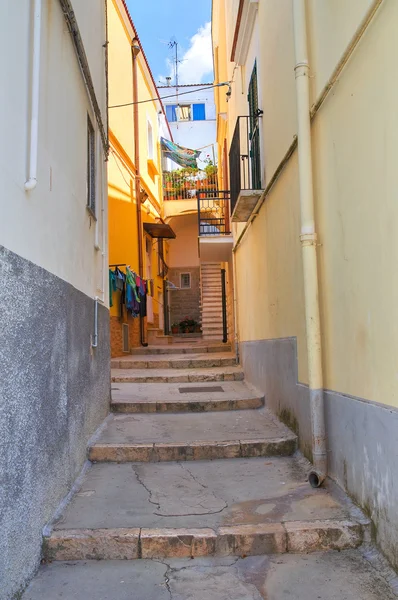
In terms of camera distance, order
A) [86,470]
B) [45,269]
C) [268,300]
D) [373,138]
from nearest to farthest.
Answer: [373,138]
[45,269]
[86,470]
[268,300]

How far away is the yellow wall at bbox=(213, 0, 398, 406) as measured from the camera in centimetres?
301

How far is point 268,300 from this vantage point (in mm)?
6688

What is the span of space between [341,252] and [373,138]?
37.7 inches

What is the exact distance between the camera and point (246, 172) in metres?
8.21

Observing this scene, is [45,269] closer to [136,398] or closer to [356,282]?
[356,282]

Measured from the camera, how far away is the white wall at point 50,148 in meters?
2.80

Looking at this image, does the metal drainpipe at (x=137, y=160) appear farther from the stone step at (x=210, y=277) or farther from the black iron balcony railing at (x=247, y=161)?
the black iron balcony railing at (x=247, y=161)

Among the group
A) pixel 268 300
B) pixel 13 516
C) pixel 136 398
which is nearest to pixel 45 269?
pixel 13 516

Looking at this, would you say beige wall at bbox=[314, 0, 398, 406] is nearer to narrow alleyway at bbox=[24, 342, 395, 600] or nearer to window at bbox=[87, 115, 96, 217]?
narrow alleyway at bbox=[24, 342, 395, 600]

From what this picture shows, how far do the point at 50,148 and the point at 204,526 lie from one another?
316 centimetres

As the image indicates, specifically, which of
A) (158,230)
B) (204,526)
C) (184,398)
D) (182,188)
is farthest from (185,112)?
(204,526)

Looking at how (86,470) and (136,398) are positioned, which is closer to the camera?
(86,470)

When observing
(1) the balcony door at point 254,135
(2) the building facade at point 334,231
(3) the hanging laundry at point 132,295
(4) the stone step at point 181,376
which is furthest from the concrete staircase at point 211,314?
(2) the building facade at point 334,231

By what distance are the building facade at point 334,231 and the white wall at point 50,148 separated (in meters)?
2.18
